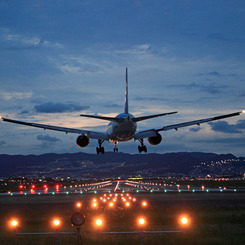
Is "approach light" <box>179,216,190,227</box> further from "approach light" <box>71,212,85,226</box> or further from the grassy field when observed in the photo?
"approach light" <box>71,212,85,226</box>

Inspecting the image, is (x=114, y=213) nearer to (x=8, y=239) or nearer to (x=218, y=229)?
(x=218, y=229)

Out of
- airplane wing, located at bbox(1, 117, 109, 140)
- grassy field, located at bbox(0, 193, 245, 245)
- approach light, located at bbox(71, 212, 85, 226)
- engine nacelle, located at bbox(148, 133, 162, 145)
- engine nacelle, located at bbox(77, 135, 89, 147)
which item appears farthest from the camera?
engine nacelle, located at bbox(148, 133, 162, 145)

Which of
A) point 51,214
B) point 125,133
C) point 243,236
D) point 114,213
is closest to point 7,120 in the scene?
point 125,133

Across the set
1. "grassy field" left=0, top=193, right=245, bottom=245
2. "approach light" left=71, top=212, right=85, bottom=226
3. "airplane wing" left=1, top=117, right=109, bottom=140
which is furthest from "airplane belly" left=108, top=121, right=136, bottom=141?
"approach light" left=71, top=212, right=85, bottom=226

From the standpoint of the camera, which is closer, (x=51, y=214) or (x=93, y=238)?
(x=93, y=238)

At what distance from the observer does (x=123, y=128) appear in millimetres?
54188

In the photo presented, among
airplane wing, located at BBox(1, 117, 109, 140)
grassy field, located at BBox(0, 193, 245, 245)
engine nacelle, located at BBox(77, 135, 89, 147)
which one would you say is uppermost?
airplane wing, located at BBox(1, 117, 109, 140)

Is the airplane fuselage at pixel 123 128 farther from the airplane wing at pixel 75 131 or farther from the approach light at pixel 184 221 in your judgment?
the approach light at pixel 184 221

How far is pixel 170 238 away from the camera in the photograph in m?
24.1

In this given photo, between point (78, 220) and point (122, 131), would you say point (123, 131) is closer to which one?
point (122, 131)

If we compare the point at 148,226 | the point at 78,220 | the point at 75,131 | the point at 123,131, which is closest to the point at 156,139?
the point at 123,131

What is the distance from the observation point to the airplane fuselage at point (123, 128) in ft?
175

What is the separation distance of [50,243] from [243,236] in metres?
10.9

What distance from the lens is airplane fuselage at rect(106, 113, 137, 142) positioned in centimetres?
5328
